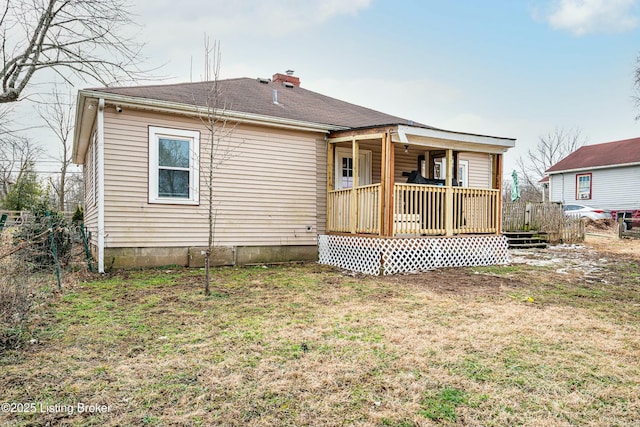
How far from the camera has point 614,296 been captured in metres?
6.02

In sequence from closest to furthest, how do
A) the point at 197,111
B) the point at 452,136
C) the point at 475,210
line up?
the point at 197,111 → the point at 452,136 → the point at 475,210

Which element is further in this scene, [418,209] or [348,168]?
[348,168]

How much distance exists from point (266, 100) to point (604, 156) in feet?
74.9

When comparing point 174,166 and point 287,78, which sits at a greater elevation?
point 287,78

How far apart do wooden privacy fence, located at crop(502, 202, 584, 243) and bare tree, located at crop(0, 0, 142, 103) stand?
41.1 feet

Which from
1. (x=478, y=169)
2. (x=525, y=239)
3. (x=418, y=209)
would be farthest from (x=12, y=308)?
(x=525, y=239)

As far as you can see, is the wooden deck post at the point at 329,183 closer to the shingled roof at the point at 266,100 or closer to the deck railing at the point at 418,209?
the shingled roof at the point at 266,100

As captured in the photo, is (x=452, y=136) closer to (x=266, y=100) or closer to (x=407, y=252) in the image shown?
(x=407, y=252)

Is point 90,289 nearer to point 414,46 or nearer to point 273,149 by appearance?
point 273,149

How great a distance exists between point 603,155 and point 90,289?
1091 inches

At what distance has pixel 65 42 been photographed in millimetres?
8148

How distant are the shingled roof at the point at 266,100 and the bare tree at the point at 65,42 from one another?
29.6 inches

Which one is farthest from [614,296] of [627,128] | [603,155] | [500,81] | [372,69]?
[627,128]

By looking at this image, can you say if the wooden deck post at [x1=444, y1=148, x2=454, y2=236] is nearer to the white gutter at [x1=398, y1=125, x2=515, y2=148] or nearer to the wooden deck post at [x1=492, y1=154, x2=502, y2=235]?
the white gutter at [x1=398, y1=125, x2=515, y2=148]
